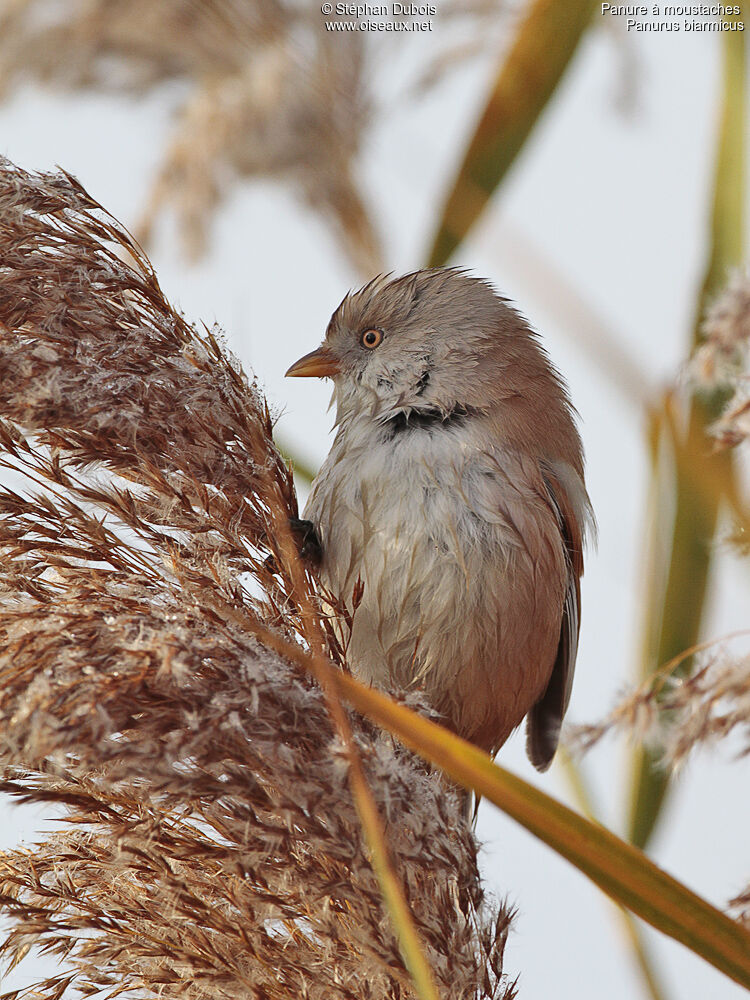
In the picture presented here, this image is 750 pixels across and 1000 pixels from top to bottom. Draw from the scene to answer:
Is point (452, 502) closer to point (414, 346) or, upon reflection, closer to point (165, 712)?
point (414, 346)

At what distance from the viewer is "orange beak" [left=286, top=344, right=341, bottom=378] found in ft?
8.98

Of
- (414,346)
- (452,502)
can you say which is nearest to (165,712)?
(452,502)

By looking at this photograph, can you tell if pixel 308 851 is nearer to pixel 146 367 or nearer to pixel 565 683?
pixel 146 367

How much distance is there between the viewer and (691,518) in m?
1.93

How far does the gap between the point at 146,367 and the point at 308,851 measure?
0.72 m

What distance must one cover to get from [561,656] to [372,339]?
3.05 ft

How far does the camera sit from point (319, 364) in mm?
2746

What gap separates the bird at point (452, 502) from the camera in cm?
221

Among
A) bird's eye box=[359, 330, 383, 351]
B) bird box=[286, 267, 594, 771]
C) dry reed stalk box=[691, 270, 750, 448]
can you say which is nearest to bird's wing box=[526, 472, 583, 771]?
bird box=[286, 267, 594, 771]

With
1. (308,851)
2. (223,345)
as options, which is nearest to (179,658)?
(308,851)

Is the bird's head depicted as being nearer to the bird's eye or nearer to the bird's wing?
the bird's eye

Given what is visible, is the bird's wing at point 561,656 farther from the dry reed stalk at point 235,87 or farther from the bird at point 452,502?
the dry reed stalk at point 235,87

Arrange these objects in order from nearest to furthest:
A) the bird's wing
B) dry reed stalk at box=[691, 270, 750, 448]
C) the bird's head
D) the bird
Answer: dry reed stalk at box=[691, 270, 750, 448] < the bird < the bird's head < the bird's wing

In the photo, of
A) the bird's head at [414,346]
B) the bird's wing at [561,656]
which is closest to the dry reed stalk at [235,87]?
the bird's head at [414,346]
